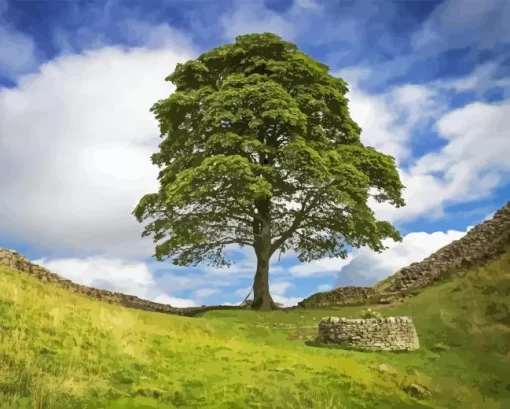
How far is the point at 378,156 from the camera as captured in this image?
111 feet

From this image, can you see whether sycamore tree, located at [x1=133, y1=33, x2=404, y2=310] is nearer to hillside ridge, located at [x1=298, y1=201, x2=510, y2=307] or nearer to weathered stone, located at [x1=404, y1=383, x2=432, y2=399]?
hillside ridge, located at [x1=298, y1=201, x2=510, y2=307]

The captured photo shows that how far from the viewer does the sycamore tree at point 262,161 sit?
30812 millimetres

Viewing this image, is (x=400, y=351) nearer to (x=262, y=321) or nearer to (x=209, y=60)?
(x=262, y=321)

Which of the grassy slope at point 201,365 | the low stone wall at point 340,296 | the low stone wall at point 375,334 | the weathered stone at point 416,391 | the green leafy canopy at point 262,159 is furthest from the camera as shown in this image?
the low stone wall at point 340,296

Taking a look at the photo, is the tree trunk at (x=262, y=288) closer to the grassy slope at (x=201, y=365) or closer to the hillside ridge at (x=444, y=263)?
the hillside ridge at (x=444, y=263)

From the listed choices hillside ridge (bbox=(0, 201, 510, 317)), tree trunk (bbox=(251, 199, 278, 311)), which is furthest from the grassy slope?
hillside ridge (bbox=(0, 201, 510, 317))

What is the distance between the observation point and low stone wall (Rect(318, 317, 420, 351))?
22703 millimetres

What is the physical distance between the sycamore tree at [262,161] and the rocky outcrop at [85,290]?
352cm

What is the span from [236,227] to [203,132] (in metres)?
5.72

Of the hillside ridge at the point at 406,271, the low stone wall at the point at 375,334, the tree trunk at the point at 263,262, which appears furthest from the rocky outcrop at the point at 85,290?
the low stone wall at the point at 375,334

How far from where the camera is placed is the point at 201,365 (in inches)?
590

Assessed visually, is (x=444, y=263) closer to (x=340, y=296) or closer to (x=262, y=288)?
(x=340, y=296)

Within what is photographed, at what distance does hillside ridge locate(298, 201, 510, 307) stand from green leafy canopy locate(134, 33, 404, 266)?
11.6 ft

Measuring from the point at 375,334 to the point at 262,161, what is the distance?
532 inches
